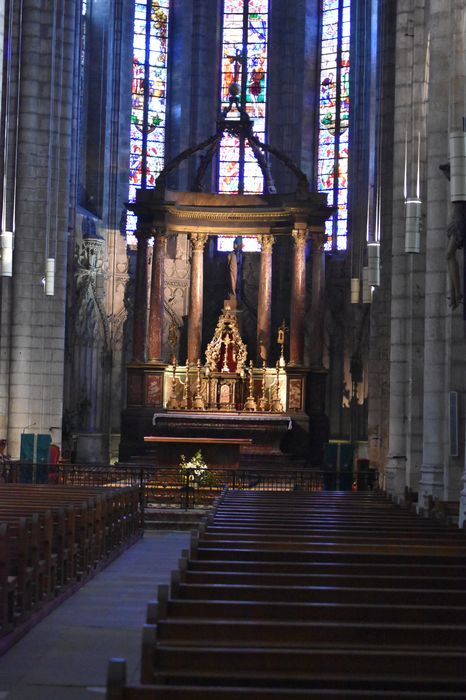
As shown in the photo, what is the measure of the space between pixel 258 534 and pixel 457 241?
8.08 meters

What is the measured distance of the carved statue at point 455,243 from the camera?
16.9 m

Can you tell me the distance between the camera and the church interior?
18906mm

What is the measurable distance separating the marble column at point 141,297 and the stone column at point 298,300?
426cm

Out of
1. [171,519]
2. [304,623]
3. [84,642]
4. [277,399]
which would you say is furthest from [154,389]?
[304,623]

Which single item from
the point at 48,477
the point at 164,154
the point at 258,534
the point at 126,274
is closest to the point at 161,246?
the point at 126,274

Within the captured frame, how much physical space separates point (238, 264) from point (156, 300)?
5395mm

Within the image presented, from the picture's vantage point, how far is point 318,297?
35344mm

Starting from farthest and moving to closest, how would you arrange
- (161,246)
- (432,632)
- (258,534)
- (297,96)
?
(297,96) < (161,246) < (258,534) < (432,632)

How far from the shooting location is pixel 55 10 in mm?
31453

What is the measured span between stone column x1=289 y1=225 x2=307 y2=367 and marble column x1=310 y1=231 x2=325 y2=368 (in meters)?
0.44

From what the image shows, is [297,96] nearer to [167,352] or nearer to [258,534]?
[167,352]

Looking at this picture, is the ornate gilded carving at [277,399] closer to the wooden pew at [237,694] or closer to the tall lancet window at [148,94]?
the tall lancet window at [148,94]

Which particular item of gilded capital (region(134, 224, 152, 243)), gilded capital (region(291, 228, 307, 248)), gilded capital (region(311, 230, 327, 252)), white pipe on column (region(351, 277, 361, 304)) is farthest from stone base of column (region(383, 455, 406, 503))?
gilded capital (region(134, 224, 152, 243))

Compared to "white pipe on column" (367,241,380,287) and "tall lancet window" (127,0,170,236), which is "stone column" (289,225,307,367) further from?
"tall lancet window" (127,0,170,236)
